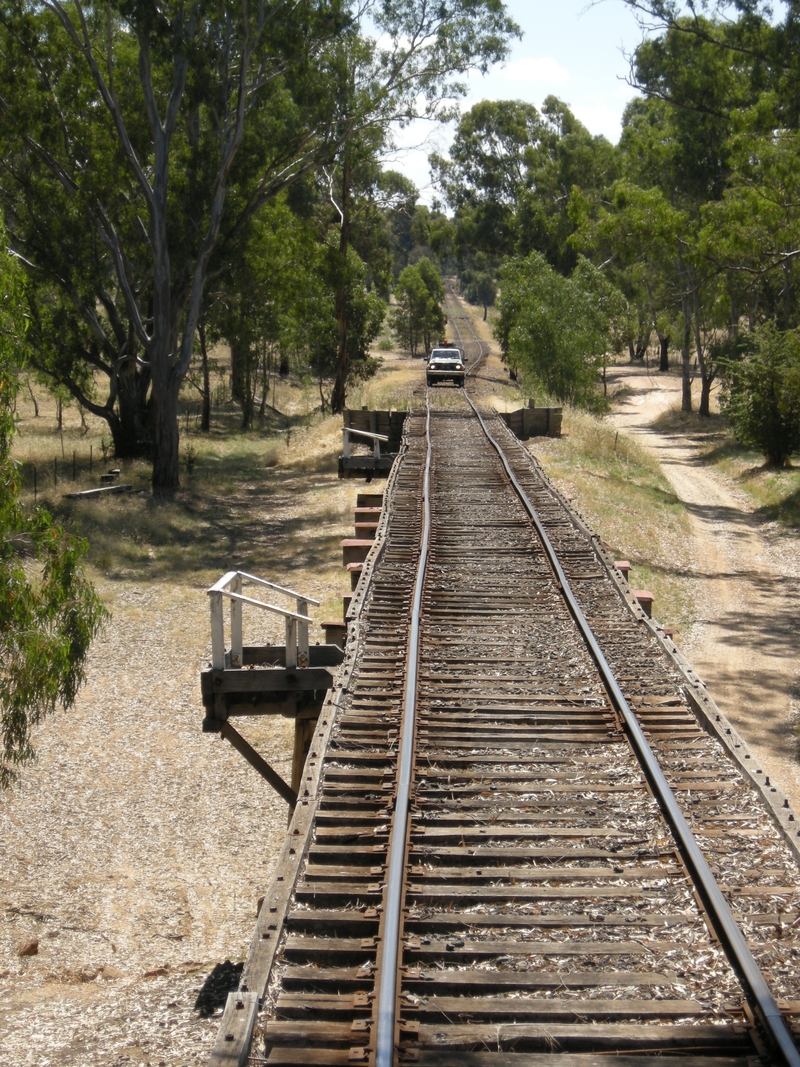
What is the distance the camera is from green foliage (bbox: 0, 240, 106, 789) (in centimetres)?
834

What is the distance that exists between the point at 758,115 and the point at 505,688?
1736 cm

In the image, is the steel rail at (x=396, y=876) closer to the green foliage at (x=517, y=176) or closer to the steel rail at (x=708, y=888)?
the steel rail at (x=708, y=888)

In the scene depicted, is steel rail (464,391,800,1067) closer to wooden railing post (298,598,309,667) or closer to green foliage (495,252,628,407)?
wooden railing post (298,598,309,667)

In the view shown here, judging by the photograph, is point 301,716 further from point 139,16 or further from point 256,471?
point 256,471

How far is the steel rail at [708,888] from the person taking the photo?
426 cm

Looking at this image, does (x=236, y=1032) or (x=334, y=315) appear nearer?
(x=236, y=1032)

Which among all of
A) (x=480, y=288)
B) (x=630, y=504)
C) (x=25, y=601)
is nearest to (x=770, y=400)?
(x=630, y=504)

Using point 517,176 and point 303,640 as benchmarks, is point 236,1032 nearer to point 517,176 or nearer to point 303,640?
point 303,640

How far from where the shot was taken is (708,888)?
526cm

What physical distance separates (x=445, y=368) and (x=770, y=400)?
1963cm

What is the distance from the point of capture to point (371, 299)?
42.0 metres

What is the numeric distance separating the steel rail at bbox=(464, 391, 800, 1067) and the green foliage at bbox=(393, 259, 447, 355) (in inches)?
2903

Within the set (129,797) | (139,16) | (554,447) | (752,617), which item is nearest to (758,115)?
(554,447)

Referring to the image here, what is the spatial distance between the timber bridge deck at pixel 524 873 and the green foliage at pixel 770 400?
19698 millimetres
